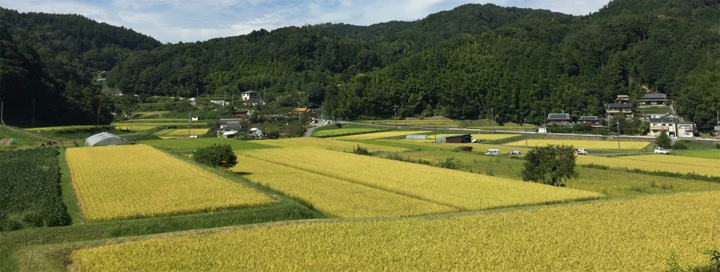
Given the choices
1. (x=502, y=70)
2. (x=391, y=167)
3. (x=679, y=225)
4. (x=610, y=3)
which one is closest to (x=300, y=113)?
(x=502, y=70)

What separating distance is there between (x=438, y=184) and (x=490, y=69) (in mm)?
79586

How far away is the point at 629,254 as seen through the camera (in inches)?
406

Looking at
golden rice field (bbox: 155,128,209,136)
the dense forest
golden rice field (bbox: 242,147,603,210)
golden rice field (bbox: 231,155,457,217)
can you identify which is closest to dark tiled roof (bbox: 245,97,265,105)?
the dense forest

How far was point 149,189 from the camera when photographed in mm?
19000

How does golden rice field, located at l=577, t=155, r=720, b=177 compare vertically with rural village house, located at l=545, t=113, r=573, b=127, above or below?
below

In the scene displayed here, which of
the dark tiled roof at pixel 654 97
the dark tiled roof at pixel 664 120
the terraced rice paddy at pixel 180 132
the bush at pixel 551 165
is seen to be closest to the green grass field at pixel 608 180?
the bush at pixel 551 165

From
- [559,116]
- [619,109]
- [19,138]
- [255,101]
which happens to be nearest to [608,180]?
[19,138]

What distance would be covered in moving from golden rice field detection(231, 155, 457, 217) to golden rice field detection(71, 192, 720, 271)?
2.45 metres

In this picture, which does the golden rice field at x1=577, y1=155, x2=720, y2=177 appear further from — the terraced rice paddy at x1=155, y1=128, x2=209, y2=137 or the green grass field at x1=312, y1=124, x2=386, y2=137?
the terraced rice paddy at x1=155, y1=128, x2=209, y2=137

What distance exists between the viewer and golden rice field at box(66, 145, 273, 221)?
15586 mm

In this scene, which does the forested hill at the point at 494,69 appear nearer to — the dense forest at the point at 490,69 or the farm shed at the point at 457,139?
the dense forest at the point at 490,69

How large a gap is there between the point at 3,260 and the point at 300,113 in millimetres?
74161

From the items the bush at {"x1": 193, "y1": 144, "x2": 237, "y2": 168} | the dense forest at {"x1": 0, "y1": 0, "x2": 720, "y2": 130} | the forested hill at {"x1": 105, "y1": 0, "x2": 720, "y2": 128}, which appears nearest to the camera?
the bush at {"x1": 193, "y1": 144, "x2": 237, "y2": 168}

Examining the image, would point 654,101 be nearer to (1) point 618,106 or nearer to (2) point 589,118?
(1) point 618,106
